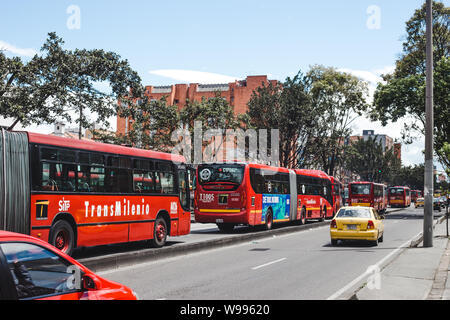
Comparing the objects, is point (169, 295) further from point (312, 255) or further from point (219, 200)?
point (219, 200)

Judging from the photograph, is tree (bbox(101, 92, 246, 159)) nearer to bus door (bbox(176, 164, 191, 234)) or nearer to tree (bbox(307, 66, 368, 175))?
tree (bbox(307, 66, 368, 175))

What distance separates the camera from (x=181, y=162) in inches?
753

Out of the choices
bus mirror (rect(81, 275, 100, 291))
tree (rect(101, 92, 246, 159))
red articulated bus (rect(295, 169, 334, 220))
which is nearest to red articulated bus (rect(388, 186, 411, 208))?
tree (rect(101, 92, 246, 159))

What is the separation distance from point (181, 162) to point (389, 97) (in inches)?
1332

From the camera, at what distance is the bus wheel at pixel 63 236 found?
12328 mm

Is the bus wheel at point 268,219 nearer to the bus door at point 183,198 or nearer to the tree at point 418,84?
the bus door at point 183,198

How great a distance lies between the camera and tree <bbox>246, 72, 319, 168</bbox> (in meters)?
49.1

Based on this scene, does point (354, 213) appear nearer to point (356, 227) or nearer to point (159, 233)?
point (356, 227)

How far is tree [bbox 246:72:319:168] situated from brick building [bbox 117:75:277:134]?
120ft

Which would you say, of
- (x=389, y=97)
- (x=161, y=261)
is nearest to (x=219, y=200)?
(x=161, y=261)

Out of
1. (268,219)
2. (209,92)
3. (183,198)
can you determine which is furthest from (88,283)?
(209,92)

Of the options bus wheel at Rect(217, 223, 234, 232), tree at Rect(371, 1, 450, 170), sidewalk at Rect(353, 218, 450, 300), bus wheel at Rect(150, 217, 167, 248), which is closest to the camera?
sidewalk at Rect(353, 218, 450, 300)

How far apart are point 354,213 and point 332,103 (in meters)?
38.3
